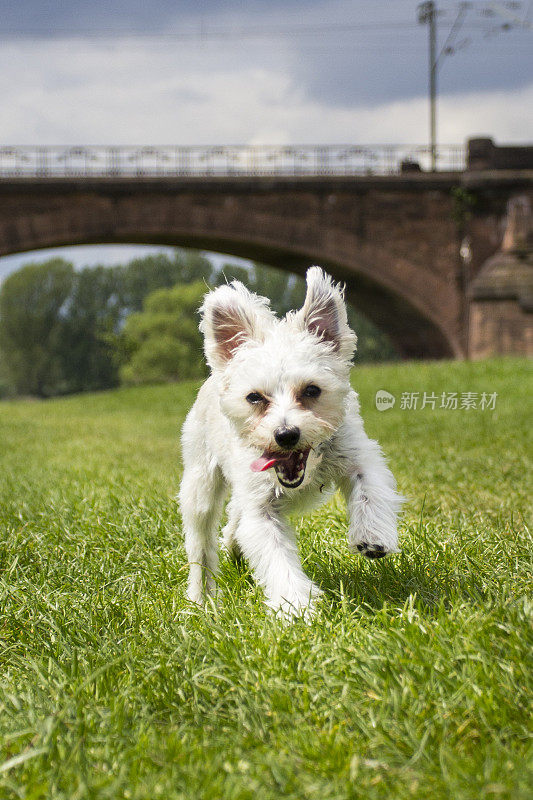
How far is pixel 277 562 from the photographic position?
Result: 2.68 m

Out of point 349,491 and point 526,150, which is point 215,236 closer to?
point 526,150

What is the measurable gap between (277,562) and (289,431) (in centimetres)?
48

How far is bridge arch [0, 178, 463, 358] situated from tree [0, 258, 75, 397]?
134ft

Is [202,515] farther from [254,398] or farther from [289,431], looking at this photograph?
[289,431]

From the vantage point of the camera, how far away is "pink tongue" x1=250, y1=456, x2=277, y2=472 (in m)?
2.66

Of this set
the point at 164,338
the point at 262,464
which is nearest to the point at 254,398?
the point at 262,464

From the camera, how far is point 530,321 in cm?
2325

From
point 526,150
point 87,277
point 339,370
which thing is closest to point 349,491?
point 339,370

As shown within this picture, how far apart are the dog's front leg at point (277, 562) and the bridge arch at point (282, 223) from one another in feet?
79.4

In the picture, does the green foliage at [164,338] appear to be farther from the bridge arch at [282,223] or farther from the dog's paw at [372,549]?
the dog's paw at [372,549]

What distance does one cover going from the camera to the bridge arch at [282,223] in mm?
26000

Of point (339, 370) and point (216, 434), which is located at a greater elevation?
point (339, 370)

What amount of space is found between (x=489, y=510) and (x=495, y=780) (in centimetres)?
316

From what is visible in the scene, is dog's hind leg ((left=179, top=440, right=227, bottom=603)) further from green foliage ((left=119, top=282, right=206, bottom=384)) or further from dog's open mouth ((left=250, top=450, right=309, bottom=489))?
green foliage ((left=119, top=282, right=206, bottom=384))
